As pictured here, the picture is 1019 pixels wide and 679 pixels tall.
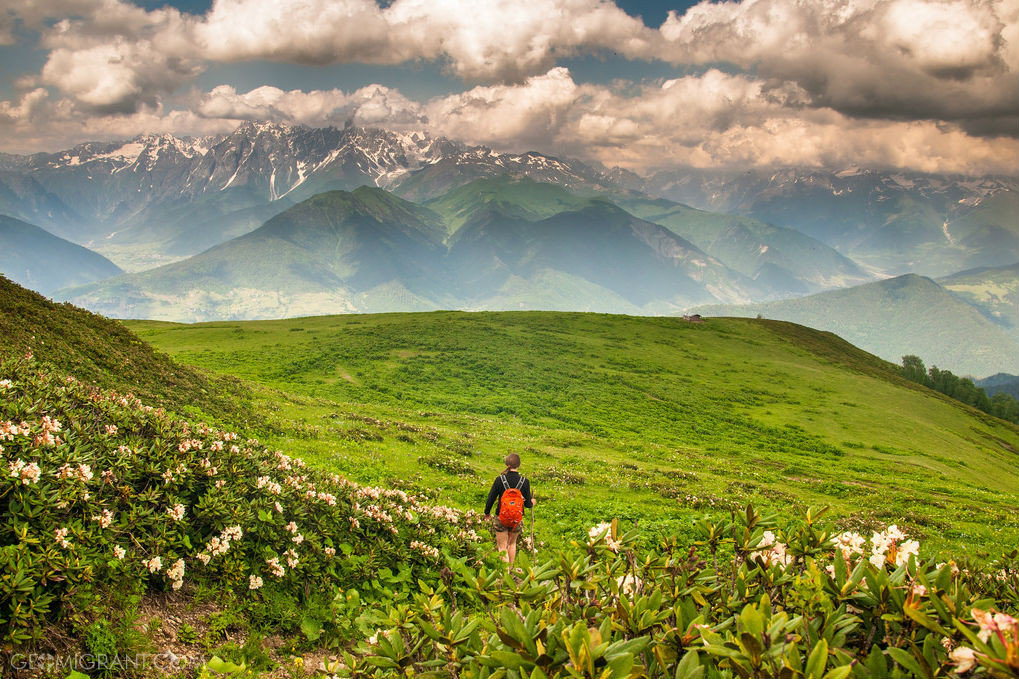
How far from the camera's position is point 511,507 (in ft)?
35.8

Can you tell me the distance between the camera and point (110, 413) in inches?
325

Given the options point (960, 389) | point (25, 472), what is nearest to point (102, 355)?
point (25, 472)

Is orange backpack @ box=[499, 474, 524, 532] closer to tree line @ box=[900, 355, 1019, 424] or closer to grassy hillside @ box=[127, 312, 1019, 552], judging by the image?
grassy hillside @ box=[127, 312, 1019, 552]

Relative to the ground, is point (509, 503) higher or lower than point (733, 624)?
lower

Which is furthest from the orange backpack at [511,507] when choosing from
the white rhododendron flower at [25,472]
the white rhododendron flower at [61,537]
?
the white rhododendron flower at [25,472]

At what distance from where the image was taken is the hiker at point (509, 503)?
35.9 feet

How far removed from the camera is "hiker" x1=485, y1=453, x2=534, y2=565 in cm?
1093

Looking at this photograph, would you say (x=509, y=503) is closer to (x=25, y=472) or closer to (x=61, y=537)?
(x=61, y=537)

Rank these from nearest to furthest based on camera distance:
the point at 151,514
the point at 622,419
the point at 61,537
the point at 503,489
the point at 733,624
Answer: the point at 733,624 → the point at 61,537 → the point at 151,514 → the point at 503,489 → the point at 622,419

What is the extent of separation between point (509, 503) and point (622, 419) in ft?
99.0

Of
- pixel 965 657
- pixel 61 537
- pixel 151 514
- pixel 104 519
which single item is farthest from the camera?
pixel 151 514

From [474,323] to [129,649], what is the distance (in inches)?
2446

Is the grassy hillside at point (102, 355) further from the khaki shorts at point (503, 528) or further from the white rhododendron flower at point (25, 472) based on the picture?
the khaki shorts at point (503, 528)

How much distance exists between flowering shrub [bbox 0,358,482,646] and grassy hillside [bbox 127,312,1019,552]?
23.0 ft
